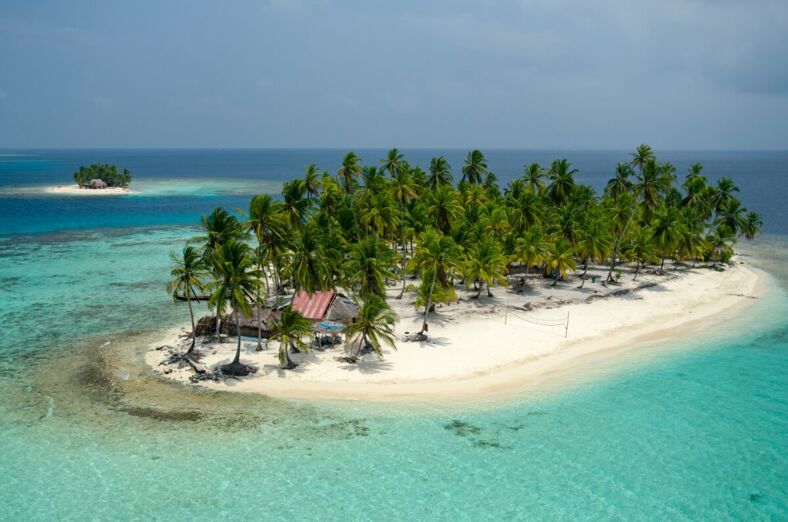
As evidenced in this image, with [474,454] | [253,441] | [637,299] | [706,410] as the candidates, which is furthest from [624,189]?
[253,441]

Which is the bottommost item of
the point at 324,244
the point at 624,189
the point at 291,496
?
the point at 291,496

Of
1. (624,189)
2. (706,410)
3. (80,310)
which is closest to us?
(706,410)

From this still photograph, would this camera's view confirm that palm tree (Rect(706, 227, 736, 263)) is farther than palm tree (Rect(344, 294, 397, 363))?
Yes

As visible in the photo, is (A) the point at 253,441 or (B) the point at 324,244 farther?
(B) the point at 324,244

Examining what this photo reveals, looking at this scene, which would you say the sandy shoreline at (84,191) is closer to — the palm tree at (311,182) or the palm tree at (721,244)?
the palm tree at (311,182)

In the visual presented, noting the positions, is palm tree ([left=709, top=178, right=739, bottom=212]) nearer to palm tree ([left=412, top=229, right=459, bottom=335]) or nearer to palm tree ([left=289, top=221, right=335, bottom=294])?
palm tree ([left=412, top=229, right=459, bottom=335])

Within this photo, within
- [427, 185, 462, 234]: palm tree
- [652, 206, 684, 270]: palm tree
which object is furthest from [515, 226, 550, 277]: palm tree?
[652, 206, 684, 270]: palm tree

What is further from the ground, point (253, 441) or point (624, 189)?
point (624, 189)

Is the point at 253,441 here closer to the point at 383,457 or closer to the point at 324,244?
the point at 383,457
